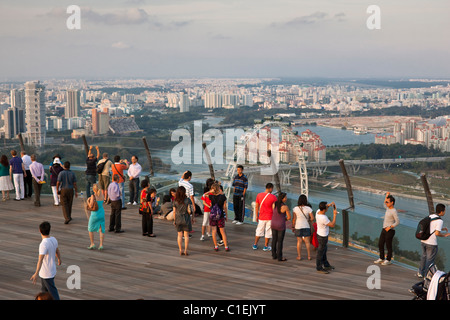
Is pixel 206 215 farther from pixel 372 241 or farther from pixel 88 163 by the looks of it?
pixel 88 163

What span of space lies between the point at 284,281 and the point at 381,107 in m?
154

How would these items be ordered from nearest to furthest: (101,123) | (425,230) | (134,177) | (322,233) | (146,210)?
(425,230) → (322,233) → (146,210) → (134,177) → (101,123)

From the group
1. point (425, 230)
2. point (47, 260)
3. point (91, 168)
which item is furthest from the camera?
point (91, 168)

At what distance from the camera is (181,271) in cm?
779

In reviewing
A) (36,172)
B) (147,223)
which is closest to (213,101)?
(36,172)

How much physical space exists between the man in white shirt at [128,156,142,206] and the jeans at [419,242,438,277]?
6.52 m

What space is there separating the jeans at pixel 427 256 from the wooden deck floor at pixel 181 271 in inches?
10.2

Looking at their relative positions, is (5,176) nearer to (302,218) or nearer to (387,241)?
(302,218)

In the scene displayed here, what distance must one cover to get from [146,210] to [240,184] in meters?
1.94

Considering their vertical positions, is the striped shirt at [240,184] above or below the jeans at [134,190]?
above

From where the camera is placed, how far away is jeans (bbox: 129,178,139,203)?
1200 centimetres

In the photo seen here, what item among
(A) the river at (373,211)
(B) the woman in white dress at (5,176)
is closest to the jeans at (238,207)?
(A) the river at (373,211)

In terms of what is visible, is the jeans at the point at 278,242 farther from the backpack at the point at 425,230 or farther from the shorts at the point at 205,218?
the backpack at the point at 425,230

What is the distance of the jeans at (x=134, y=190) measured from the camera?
12000mm
